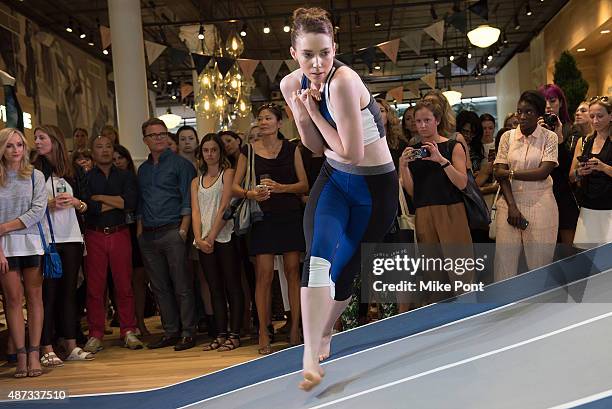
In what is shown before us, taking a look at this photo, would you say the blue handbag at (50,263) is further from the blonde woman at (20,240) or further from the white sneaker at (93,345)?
the white sneaker at (93,345)

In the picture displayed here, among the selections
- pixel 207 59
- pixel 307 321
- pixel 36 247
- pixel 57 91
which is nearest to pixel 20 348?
pixel 36 247

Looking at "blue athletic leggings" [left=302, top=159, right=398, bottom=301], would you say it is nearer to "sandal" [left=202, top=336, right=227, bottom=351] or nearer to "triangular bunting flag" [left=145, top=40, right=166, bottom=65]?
"sandal" [left=202, top=336, right=227, bottom=351]

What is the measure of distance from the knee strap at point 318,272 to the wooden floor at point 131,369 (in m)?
1.42

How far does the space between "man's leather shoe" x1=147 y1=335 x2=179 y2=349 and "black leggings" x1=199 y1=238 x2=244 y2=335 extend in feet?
1.35

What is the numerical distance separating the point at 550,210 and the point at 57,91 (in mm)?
9443

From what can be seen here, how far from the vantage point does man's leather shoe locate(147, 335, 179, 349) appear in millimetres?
4641

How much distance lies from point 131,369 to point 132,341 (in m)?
0.73

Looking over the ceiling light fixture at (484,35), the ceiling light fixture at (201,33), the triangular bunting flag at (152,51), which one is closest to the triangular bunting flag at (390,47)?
the triangular bunting flag at (152,51)

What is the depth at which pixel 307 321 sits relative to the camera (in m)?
2.40

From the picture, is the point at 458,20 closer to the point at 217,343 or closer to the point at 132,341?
the point at 217,343

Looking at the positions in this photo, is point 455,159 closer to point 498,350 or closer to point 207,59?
point 498,350

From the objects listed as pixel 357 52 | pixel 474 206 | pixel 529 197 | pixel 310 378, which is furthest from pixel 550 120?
pixel 357 52

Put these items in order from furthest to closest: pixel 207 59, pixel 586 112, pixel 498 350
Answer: pixel 207 59
pixel 586 112
pixel 498 350

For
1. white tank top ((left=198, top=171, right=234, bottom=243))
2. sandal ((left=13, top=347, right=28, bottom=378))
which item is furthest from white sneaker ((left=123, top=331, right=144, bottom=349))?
white tank top ((left=198, top=171, right=234, bottom=243))
